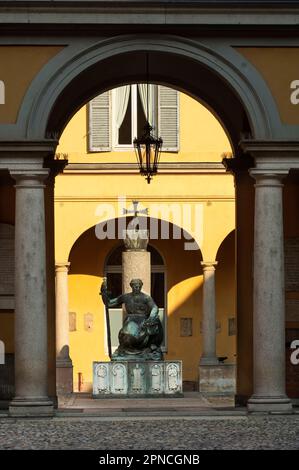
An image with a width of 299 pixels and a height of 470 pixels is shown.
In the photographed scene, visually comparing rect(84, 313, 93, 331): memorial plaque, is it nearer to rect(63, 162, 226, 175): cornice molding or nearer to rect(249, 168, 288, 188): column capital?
rect(63, 162, 226, 175): cornice molding

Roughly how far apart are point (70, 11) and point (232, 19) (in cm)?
180

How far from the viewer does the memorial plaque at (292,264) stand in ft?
Result: 68.2

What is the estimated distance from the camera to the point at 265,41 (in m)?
18.3

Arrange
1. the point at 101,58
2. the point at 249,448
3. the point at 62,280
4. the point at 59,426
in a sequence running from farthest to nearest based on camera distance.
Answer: the point at 62,280
the point at 101,58
the point at 59,426
the point at 249,448

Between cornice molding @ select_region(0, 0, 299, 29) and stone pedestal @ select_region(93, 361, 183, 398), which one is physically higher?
cornice molding @ select_region(0, 0, 299, 29)

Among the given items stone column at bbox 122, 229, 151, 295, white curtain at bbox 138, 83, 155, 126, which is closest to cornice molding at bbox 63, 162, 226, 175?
white curtain at bbox 138, 83, 155, 126

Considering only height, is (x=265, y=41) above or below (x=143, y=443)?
above

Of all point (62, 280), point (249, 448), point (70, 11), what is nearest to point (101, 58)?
point (70, 11)

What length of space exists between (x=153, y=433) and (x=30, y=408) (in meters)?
2.20

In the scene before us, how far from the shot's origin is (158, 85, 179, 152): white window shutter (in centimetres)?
3038

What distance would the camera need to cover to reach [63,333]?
29609 mm

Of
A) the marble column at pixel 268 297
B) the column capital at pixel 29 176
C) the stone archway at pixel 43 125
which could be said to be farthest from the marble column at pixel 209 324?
the column capital at pixel 29 176

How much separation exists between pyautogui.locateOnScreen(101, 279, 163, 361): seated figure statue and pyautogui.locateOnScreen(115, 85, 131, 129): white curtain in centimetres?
670

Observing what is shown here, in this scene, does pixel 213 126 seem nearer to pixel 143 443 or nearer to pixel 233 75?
pixel 233 75
